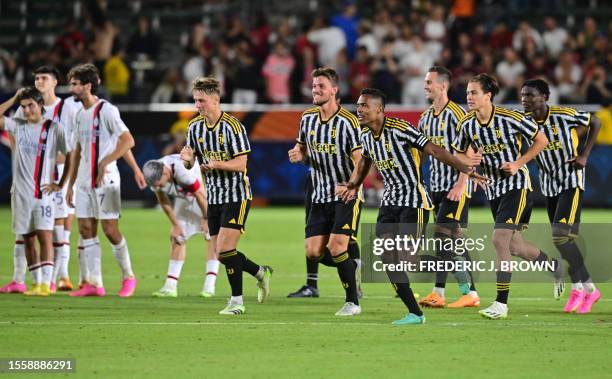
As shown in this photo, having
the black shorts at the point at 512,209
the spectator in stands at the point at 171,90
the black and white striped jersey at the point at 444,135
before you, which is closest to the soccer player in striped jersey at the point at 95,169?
the black and white striped jersey at the point at 444,135

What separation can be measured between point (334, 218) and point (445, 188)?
153 centimetres

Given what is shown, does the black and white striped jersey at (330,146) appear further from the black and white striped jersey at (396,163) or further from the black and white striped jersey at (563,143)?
the black and white striped jersey at (563,143)

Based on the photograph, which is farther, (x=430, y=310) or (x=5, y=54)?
(x=5, y=54)

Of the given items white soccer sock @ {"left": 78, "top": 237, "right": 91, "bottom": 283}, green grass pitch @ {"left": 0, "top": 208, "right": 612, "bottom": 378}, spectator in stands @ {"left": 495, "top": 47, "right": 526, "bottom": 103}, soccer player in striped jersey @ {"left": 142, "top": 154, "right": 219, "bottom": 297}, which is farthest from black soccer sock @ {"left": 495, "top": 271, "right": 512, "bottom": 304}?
spectator in stands @ {"left": 495, "top": 47, "right": 526, "bottom": 103}

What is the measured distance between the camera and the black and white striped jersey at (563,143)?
12.0 meters

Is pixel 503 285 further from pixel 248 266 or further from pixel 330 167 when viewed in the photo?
pixel 248 266

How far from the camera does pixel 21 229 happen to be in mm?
13414

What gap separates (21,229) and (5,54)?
52.0ft

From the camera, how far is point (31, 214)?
529 inches

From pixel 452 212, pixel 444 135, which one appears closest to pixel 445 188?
pixel 452 212

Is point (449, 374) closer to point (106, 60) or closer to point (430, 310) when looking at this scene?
point (430, 310)

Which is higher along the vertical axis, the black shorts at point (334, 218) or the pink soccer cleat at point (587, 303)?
the black shorts at point (334, 218)

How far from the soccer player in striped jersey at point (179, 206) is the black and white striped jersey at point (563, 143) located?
3807mm

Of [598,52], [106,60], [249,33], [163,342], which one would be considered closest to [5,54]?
[106,60]
